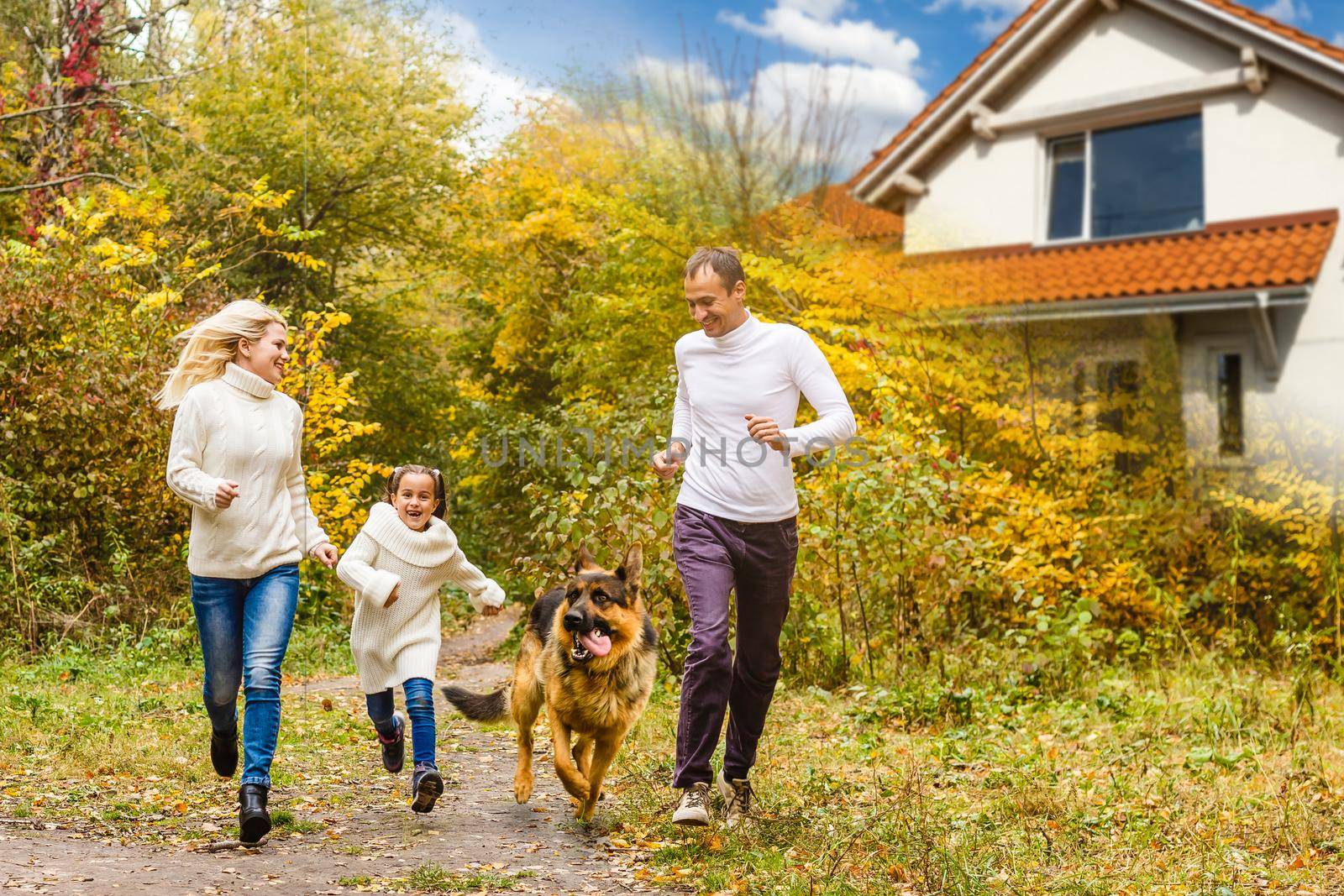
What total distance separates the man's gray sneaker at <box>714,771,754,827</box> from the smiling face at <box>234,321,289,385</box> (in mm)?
2337

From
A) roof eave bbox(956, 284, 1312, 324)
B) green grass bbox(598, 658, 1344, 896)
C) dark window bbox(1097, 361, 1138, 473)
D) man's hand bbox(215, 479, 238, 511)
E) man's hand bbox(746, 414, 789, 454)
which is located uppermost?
roof eave bbox(956, 284, 1312, 324)

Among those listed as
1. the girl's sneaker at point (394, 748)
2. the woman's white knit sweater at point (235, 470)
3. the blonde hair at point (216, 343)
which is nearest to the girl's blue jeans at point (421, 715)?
the girl's sneaker at point (394, 748)

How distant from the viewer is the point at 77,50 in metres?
14.1

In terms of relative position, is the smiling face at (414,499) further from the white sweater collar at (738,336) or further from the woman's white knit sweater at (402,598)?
the white sweater collar at (738,336)

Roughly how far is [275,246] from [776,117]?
341 inches

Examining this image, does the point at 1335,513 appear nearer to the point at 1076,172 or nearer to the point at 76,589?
the point at 1076,172

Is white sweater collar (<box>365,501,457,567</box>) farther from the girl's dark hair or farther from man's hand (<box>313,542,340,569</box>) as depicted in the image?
man's hand (<box>313,542,340,569</box>)

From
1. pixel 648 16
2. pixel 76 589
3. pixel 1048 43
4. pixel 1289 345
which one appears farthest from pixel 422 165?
pixel 1289 345

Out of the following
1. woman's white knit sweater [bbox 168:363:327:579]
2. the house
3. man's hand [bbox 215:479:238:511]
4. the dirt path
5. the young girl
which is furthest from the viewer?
the house

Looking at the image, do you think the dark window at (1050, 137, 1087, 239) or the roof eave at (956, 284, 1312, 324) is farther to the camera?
the dark window at (1050, 137, 1087, 239)

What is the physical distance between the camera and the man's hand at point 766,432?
4168 millimetres

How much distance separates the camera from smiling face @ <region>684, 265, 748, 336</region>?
4477 mm

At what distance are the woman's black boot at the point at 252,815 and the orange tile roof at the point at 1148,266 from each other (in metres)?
8.48

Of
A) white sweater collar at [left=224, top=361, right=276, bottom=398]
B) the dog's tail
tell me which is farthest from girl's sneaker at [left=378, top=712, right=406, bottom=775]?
white sweater collar at [left=224, top=361, right=276, bottom=398]
